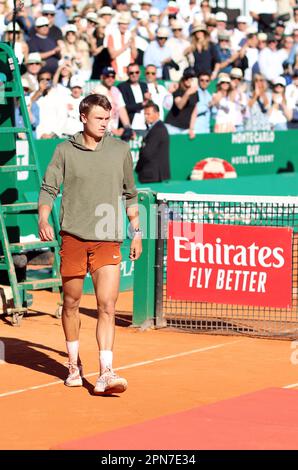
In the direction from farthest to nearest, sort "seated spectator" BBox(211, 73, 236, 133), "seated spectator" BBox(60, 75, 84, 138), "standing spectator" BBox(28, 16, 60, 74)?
1. "seated spectator" BBox(211, 73, 236, 133)
2. "standing spectator" BBox(28, 16, 60, 74)
3. "seated spectator" BBox(60, 75, 84, 138)

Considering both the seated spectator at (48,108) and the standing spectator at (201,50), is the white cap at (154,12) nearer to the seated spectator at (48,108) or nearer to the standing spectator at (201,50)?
the standing spectator at (201,50)

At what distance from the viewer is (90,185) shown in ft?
29.9

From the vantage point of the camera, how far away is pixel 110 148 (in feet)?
30.2

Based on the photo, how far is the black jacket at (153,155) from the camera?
1955 centimetres

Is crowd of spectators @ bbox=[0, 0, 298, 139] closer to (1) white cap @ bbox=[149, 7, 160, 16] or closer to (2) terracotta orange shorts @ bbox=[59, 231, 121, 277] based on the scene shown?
(1) white cap @ bbox=[149, 7, 160, 16]

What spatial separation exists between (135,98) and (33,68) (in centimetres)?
227

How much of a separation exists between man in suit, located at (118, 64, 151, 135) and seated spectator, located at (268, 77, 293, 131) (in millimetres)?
5702

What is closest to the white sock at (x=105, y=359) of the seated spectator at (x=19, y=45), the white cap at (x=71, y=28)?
the seated spectator at (x=19, y=45)

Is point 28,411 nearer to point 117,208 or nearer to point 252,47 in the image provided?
point 117,208

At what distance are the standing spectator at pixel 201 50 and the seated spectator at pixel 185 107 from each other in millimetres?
1011

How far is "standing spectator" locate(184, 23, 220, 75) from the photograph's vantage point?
24.0 m

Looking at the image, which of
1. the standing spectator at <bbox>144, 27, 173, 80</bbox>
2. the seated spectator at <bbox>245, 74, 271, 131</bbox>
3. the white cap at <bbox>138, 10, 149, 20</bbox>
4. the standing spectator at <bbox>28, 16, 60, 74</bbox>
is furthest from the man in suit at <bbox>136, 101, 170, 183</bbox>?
the seated spectator at <bbox>245, 74, 271, 131</bbox>

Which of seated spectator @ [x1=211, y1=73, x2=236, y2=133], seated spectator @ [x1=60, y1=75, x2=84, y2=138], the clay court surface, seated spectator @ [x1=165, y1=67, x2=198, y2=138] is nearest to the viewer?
the clay court surface

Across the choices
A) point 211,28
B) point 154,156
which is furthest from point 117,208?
point 211,28
